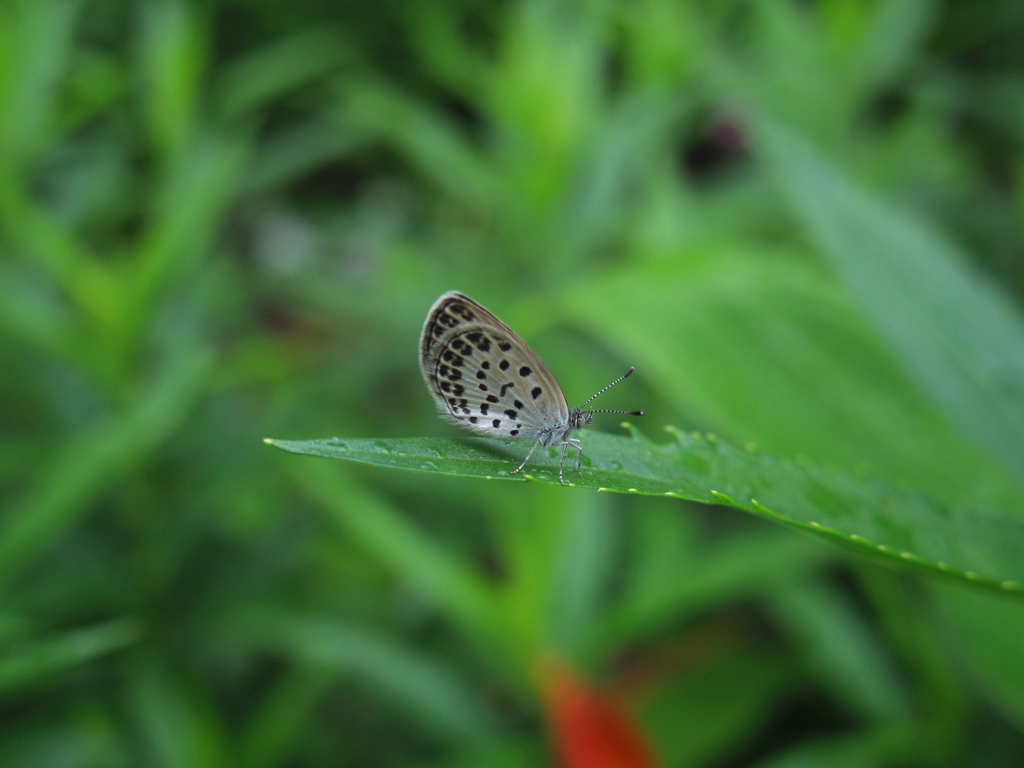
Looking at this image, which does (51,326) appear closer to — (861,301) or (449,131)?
(449,131)

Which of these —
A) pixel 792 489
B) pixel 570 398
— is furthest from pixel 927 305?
pixel 570 398

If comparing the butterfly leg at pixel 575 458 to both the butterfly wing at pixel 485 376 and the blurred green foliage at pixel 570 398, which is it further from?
the blurred green foliage at pixel 570 398

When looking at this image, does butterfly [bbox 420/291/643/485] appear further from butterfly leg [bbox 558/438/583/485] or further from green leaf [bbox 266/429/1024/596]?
green leaf [bbox 266/429/1024/596]

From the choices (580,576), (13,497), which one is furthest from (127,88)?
(580,576)

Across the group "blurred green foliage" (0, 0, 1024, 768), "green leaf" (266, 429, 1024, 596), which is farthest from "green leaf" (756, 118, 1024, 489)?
"green leaf" (266, 429, 1024, 596)

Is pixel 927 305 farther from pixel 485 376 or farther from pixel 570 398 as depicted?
pixel 570 398
